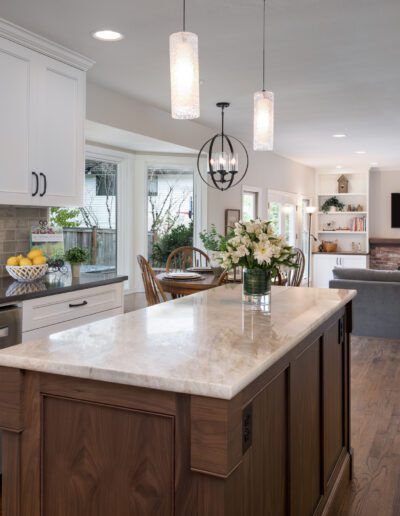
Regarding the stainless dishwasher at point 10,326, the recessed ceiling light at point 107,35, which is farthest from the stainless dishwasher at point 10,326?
the recessed ceiling light at point 107,35

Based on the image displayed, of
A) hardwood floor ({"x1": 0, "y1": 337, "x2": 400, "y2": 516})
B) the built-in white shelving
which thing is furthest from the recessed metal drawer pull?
the built-in white shelving

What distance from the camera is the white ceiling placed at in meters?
2.93

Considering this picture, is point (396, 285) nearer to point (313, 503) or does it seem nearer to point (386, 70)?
point (386, 70)

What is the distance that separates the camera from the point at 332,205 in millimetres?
10883

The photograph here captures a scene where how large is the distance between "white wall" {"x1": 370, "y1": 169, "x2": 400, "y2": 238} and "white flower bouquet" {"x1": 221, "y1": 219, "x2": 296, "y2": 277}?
9.22 m

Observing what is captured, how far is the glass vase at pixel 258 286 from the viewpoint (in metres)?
2.28

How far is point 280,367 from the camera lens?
5.34 ft

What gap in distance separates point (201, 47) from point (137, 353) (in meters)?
2.68

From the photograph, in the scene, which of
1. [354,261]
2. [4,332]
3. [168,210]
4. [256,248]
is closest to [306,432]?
[256,248]

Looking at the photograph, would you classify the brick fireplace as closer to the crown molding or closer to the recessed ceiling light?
the crown molding

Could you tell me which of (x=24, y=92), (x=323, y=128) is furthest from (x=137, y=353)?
(x=323, y=128)

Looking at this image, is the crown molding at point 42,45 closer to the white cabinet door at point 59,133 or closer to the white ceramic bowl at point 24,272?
the white cabinet door at point 59,133

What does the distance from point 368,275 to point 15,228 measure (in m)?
3.97

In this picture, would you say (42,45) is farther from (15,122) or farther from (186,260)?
(186,260)
